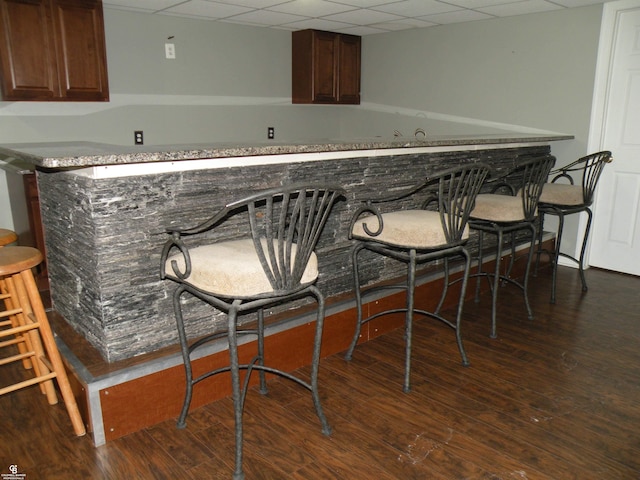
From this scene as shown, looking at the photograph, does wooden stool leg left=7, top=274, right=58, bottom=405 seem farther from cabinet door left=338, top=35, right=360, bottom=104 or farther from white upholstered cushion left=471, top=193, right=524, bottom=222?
cabinet door left=338, top=35, right=360, bottom=104

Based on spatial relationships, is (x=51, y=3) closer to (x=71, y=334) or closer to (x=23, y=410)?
(x=71, y=334)

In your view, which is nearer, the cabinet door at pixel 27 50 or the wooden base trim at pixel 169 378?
the wooden base trim at pixel 169 378

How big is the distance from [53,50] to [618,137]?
4.16 metres

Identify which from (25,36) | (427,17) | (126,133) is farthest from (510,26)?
(25,36)

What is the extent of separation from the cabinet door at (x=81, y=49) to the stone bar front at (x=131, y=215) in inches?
70.3

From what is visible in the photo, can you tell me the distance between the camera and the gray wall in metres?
3.97

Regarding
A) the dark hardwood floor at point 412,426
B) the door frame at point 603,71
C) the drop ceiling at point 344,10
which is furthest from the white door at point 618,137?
the dark hardwood floor at point 412,426

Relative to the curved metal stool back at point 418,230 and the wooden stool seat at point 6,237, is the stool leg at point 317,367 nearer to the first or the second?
the curved metal stool back at point 418,230

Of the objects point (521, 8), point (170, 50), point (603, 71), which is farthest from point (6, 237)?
point (603, 71)

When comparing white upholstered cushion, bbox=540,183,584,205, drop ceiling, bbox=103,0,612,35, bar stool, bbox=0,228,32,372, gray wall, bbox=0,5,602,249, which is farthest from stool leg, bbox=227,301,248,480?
gray wall, bbox=0,5,602,249

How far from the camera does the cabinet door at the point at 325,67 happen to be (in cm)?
512

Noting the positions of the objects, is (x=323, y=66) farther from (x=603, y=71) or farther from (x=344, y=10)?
(x=603, y=71)

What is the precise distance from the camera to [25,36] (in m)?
3.37

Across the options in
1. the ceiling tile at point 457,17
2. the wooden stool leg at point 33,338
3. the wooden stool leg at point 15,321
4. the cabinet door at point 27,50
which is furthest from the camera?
the ceiling tile at point 457,17
